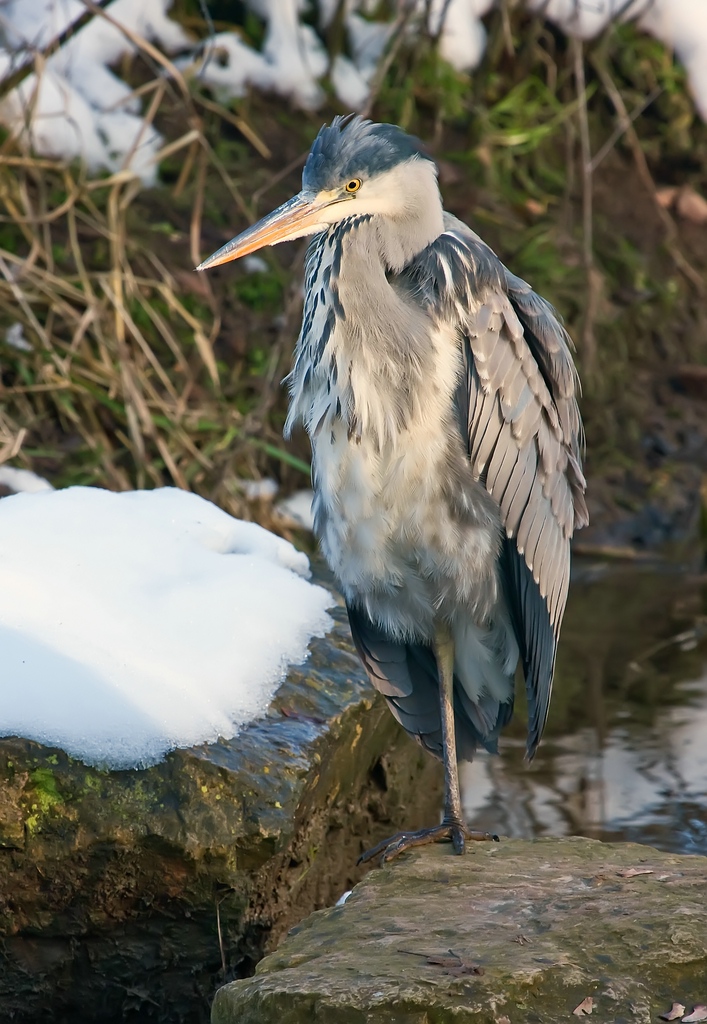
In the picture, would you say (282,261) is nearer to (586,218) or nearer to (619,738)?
(586,218)

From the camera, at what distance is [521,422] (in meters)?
3.29

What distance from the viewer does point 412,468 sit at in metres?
3.17

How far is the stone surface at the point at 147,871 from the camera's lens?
2.85m

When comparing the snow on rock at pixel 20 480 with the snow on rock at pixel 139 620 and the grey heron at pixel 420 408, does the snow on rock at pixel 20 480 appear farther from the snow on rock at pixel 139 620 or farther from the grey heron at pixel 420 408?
the grey heron at pixel 420 408

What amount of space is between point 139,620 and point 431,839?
87 centimetres

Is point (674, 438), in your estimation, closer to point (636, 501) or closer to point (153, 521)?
point (636, 501)

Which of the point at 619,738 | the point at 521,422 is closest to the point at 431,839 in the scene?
the point at 521,422

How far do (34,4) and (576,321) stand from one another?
11.0 feet

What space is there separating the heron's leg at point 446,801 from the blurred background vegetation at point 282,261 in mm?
1936

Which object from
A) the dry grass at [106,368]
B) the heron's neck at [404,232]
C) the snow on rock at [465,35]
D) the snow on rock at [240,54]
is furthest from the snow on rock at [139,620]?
the snow on rock at [465,35]

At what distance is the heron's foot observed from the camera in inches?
126

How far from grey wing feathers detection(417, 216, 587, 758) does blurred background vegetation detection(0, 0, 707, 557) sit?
189cm

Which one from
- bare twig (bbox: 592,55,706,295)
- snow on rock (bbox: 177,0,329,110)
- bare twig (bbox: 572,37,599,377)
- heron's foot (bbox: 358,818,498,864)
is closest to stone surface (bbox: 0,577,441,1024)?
heron's foot (bbox: 358,818,498,864)

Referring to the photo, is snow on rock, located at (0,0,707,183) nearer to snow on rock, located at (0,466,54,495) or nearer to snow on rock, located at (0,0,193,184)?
snow on rock, located at (0,0,193,184)
